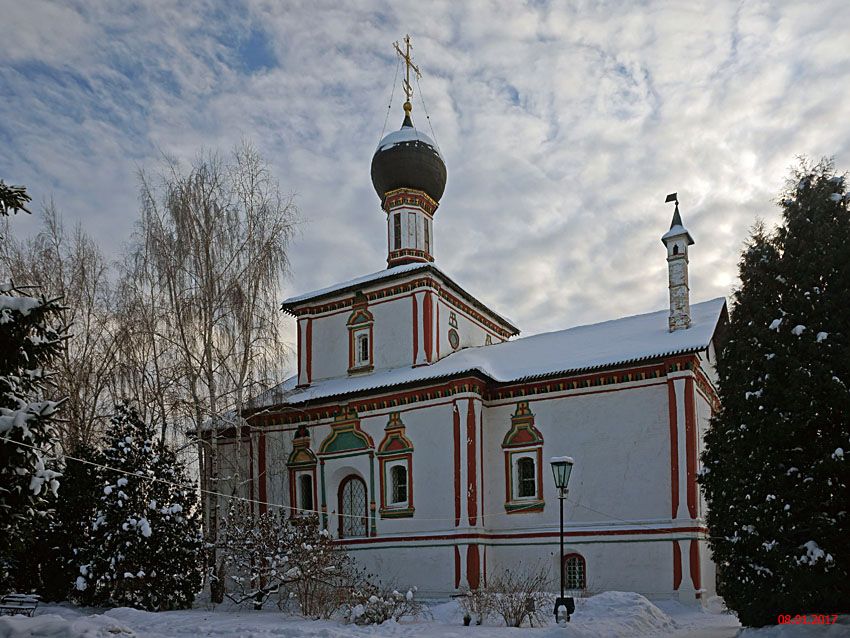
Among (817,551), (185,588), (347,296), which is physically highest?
(347,296)

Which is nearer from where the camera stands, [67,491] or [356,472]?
[67,491]

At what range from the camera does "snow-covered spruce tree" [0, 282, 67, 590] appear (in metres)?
9.05

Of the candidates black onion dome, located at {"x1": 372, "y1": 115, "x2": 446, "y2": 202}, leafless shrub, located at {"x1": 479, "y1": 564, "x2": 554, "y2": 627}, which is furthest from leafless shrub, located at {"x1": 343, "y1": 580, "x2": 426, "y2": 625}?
black onion dome, located at {"x1": 372, "y1": 115, "x2": 446, "y2": 202}

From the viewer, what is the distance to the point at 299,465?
22.8m

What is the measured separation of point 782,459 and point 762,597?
1.73 metres

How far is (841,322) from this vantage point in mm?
10242

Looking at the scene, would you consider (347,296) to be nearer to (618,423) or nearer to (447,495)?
(447,495)

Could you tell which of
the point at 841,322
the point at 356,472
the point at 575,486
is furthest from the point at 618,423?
the point at 841,322

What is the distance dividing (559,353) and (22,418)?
14.2m

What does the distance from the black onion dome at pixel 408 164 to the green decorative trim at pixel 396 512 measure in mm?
9877

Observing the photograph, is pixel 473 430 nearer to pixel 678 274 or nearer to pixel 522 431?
pixel 522 431

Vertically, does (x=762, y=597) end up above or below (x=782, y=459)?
below

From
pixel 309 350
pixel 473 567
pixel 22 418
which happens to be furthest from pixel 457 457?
pixel 22 418
